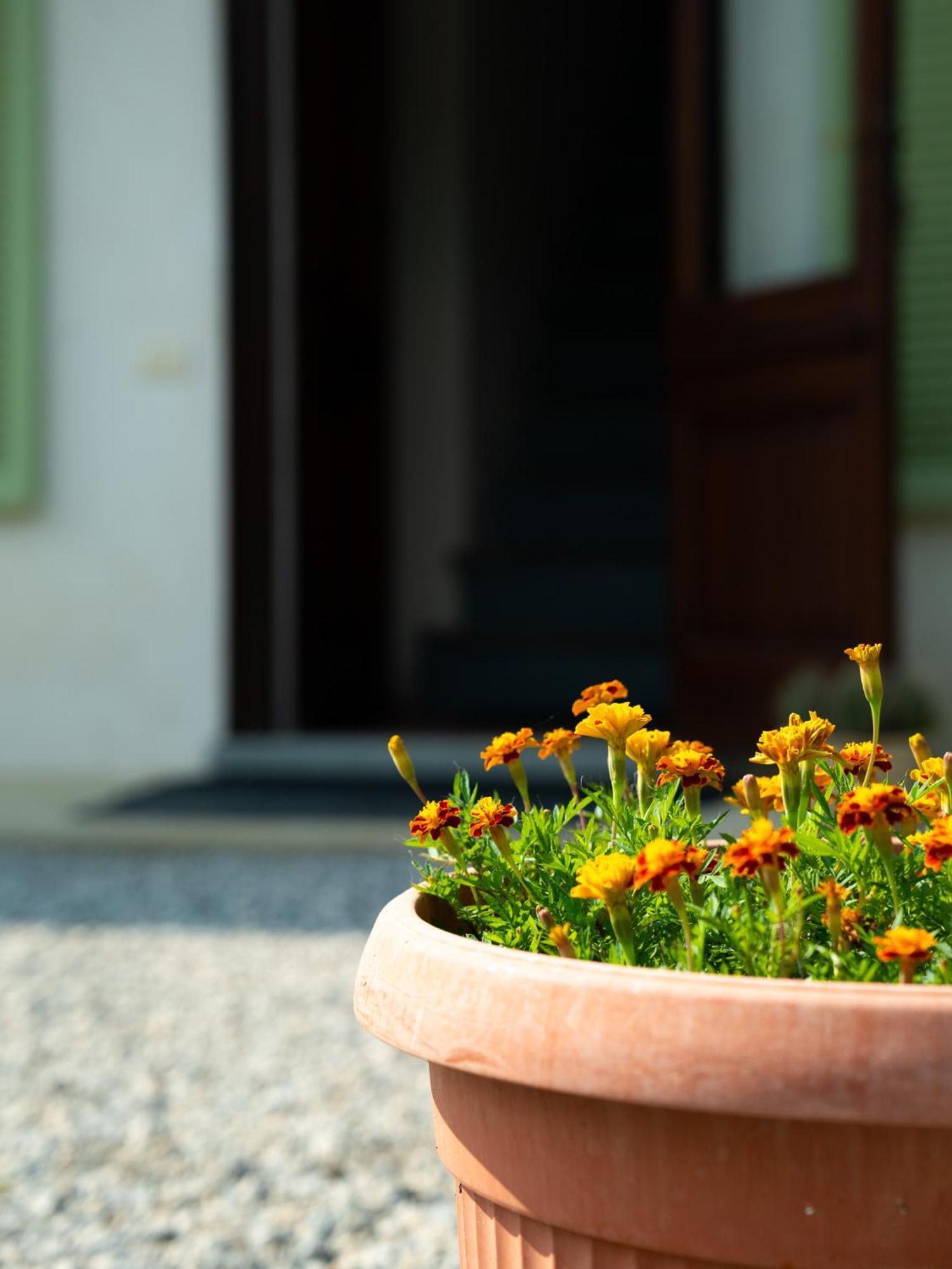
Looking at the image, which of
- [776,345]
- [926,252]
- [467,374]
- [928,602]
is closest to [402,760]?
[776,345]

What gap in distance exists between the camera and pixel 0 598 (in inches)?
171

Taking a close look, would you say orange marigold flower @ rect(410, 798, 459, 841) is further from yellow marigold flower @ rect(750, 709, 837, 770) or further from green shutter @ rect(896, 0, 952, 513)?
green shutter @ rect(896, 0, 952, 513)

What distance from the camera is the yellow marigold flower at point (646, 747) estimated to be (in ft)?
2.80

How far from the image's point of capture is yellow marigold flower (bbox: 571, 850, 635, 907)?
0.71 metres

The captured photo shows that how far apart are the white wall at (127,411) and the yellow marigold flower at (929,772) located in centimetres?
341

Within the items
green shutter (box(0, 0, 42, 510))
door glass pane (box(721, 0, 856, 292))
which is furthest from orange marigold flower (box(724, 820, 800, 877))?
green shutter (box(0, 0, 42, 510))

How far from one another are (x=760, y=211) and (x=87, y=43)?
1.89 meters

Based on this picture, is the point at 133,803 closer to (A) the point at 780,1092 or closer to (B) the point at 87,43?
(B) the point at 87,43

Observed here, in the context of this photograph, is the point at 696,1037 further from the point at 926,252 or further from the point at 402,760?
the point at 926,252

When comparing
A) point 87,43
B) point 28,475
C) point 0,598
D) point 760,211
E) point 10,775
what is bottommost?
point 10,775

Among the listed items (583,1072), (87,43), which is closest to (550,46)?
(87,43)

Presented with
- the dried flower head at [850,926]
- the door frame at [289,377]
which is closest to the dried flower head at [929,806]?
the dried flower head at [850,926]

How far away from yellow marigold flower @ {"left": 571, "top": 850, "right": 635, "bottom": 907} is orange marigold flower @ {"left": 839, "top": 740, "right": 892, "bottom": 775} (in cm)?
22

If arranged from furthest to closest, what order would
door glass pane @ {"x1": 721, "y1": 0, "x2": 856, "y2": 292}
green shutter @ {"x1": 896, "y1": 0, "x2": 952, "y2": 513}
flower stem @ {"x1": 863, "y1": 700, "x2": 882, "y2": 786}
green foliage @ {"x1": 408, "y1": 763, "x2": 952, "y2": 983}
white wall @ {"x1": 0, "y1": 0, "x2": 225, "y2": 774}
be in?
white wall @ {"x1": 0, "y1": 0, "x2": 225, "y2": 774}
green shutter @ {"x1": 896, "y1": 0, "x2": 952, "y2": 513}
door glass pane @ {"x1": 721, "y1": 0, "x2": 856, "y2": 292}
flower stem @ {"x1": 863, "y1": 700, "x2": 882, "y2": 786}
green foliage @ {"x1": 408, "y1": 763, "x2": 952, "y2": 983}
